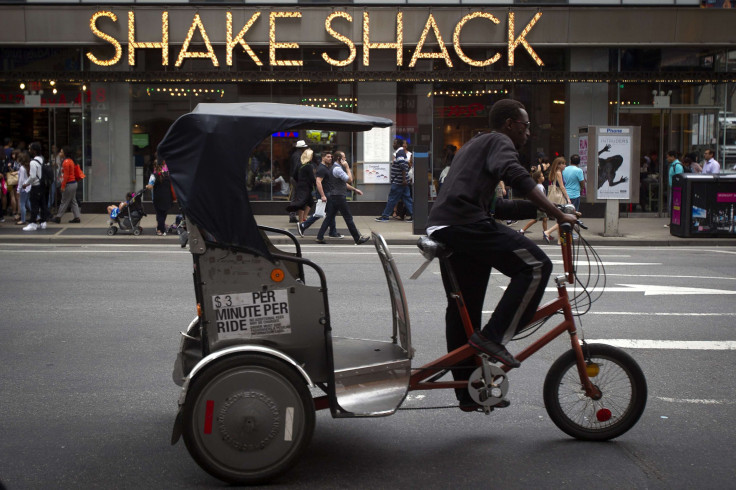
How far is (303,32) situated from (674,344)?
15.8 m

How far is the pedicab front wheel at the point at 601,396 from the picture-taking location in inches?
197

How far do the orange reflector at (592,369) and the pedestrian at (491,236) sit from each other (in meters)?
0.48

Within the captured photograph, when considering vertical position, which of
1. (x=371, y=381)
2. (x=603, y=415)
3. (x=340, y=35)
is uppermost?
(x=340, y=35)

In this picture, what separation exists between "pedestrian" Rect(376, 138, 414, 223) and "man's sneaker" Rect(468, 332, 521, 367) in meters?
15.4

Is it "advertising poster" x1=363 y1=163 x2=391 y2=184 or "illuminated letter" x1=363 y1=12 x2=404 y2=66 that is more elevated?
"illuminated letter" x1=363 y1=12 x2=404 y2=66

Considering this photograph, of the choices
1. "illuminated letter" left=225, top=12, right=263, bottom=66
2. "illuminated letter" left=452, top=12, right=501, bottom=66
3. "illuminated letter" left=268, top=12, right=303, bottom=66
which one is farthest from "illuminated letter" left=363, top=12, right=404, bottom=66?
"illuminated letter" left=225, top=12, right=263, bottom=66

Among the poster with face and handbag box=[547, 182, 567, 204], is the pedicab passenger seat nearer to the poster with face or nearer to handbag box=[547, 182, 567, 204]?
handbag box=[547, 182, 567, 204]

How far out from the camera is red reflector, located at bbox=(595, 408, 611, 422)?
5043mm

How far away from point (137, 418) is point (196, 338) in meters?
0.91

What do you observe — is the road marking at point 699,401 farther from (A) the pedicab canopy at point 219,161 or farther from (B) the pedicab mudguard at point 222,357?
(A) the pedicab canopy at point 219,161

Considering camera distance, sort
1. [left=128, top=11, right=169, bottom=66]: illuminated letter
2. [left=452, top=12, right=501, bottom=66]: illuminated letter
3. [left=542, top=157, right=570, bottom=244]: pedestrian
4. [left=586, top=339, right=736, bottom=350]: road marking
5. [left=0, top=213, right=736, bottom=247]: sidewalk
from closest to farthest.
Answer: [left=586, top=339, right=736, bottom=350]: road marking, [left=0, top=213, right=736, bottom=247]: sidewalk, [left=542, top=157, right=570, bottom=244]: pedestrian, [left=128, top=11, right=169, bottom=66]: illuminated letter, [left=452, top=12, right=501, bottom=66]: illuminated letter

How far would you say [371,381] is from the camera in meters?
4.70

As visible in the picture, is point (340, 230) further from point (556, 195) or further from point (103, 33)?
point (103, 33)

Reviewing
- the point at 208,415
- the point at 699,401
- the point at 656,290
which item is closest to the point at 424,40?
the point at 656,290
